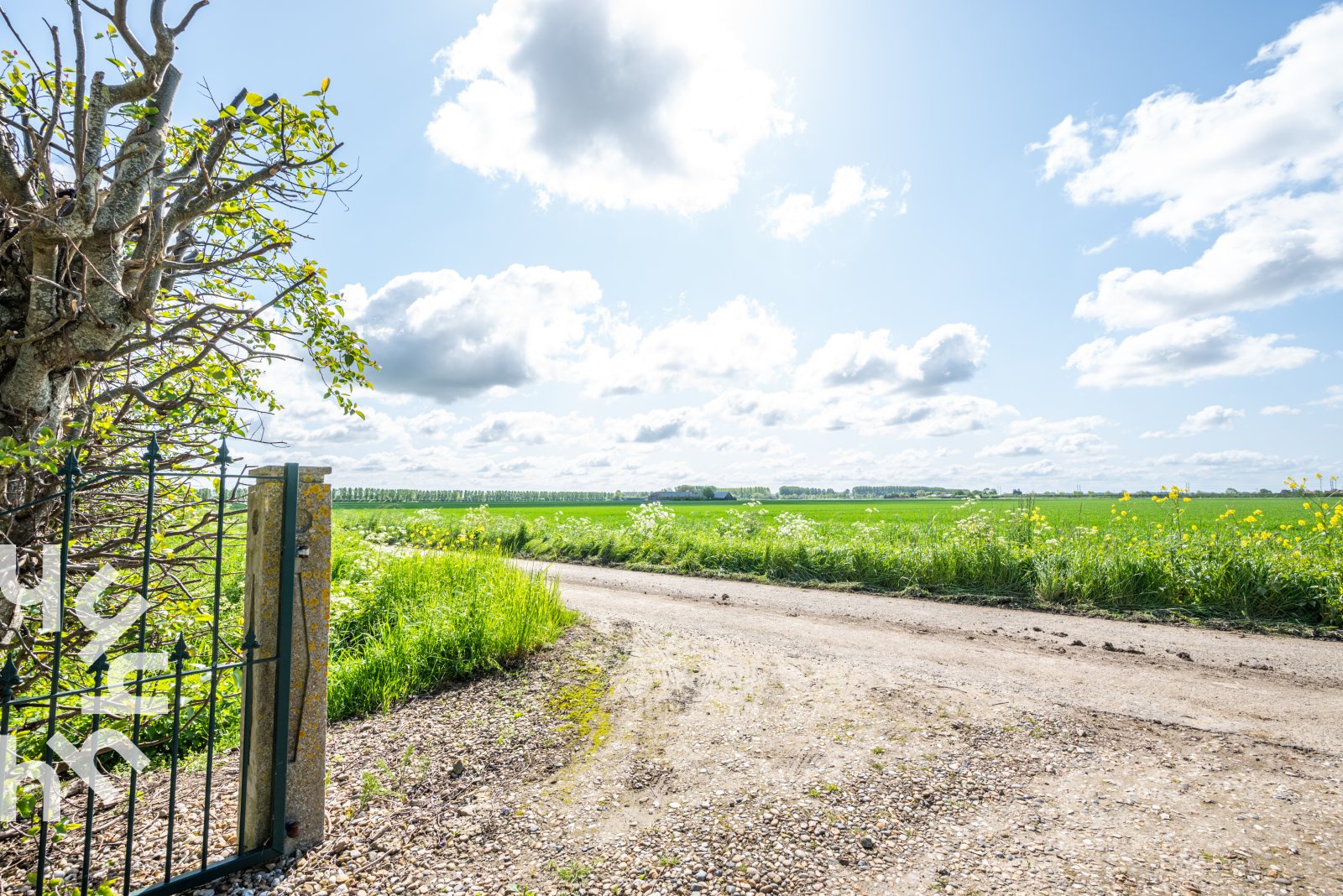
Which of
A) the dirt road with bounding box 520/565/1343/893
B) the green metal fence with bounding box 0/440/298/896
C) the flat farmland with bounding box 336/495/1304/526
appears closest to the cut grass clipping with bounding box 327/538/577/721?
the dirt road with bounding box 520/565/1343/893

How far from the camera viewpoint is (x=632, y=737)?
5039 mm

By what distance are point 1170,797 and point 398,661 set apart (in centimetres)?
627

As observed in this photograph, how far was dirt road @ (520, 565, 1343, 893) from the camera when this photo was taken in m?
3.49

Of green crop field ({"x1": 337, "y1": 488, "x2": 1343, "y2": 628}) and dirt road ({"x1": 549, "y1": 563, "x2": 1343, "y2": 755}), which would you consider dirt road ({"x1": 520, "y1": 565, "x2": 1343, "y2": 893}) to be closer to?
dirt road ({"x1": 549, "y1": 563, "x2": 1343, "y2": 755})

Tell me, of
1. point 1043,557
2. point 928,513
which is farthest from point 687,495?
point 1043,557

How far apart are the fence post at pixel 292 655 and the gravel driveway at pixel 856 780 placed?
0.89ft

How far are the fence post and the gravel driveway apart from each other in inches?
10.7

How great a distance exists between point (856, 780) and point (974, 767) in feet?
3.06

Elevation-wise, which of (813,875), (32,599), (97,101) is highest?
(97,101)

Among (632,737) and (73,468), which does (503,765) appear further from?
(73,468)

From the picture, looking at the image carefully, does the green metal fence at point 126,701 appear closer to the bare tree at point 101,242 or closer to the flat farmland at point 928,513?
the bare tree at point 101,242

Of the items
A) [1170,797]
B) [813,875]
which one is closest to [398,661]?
[813,875]

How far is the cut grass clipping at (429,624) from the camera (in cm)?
609

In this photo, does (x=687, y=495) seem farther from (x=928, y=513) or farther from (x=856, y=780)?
(x=856, y=780)
